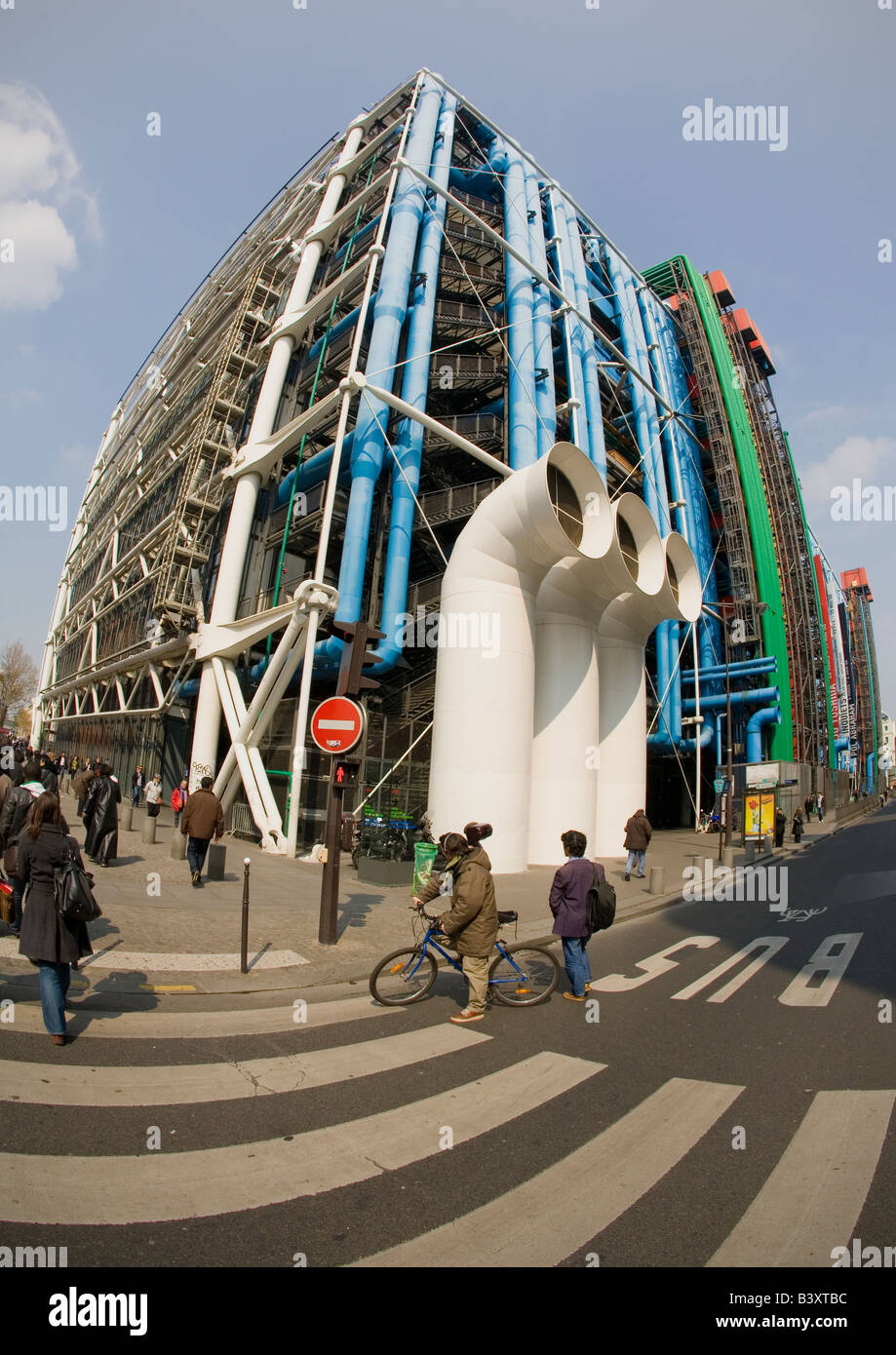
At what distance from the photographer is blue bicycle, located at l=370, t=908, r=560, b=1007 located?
6188mm

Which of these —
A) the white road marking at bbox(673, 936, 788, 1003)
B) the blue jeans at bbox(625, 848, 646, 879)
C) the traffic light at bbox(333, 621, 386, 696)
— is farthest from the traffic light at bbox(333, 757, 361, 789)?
the blue jeans at bbox(625, 848, 646, 879)

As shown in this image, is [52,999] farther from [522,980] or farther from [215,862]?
[215,862]

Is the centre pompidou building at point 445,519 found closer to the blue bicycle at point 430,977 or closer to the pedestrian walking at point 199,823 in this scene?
the pedestrian walking at point 199,823

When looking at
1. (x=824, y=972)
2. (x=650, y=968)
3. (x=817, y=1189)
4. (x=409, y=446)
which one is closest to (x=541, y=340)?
(x=409, y=446)

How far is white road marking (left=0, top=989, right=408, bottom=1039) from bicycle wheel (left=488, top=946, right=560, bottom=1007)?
0.98 m

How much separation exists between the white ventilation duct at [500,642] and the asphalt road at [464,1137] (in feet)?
24.7

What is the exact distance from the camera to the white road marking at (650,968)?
23.0 ft

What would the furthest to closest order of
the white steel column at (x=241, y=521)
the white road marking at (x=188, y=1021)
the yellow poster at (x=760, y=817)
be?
the yellow poster at (x=760, y=817), the white steel column at (x=241, y=521), the white road marking at (x=188, y=1021)

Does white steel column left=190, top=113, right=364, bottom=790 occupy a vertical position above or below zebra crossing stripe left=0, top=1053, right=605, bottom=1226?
above

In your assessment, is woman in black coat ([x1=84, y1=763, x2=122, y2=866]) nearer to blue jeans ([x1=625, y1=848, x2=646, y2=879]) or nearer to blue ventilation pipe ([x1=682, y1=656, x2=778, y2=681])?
blue jeans ([x1=625, y1=848, x2=646, y2=879])

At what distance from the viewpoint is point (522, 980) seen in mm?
6328

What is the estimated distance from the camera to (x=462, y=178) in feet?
95.5

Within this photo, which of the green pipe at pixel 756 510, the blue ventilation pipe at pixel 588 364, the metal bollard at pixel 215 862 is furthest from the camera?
the green pipe at pixel 756 510
